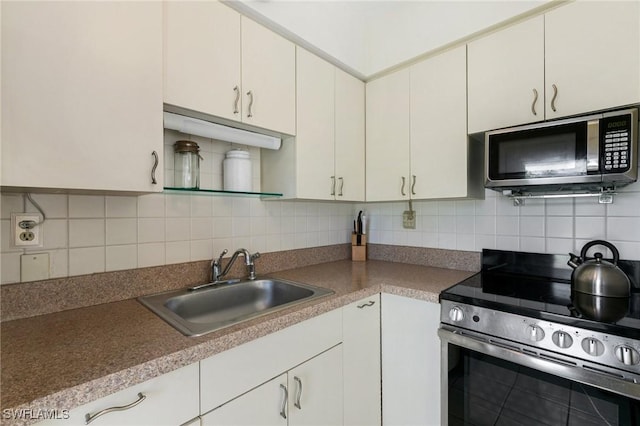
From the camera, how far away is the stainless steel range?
0.91m

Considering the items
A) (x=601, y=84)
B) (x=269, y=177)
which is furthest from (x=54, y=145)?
(x=601, y=84)

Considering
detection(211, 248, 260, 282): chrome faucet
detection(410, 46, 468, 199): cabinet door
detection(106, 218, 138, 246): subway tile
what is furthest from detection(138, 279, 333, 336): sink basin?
detection(410, 46, 468, 199): cabinet door

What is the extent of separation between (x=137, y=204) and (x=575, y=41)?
2016mm

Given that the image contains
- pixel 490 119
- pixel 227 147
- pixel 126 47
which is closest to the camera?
pixel 126 47

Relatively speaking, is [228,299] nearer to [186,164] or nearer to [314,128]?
[186,164]

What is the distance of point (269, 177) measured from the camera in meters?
1.73

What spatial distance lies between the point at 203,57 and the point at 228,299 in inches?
43.6

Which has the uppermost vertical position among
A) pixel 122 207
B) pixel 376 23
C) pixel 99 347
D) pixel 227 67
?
pixel 376 23

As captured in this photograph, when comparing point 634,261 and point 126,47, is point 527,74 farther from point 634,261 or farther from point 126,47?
point 126,47

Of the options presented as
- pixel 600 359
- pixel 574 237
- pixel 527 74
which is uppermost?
pixel 527 74

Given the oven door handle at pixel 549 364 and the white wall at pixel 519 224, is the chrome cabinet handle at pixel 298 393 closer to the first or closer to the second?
the oven door handle at pixel 549 364

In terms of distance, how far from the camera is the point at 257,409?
0.96m

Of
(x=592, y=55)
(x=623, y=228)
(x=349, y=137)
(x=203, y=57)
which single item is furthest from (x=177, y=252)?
(x=623, y=228)

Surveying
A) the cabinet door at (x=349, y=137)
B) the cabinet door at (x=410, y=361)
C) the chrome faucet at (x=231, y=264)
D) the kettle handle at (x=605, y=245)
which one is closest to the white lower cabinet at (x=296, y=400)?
the cabinet door at (x=410, y=361)
